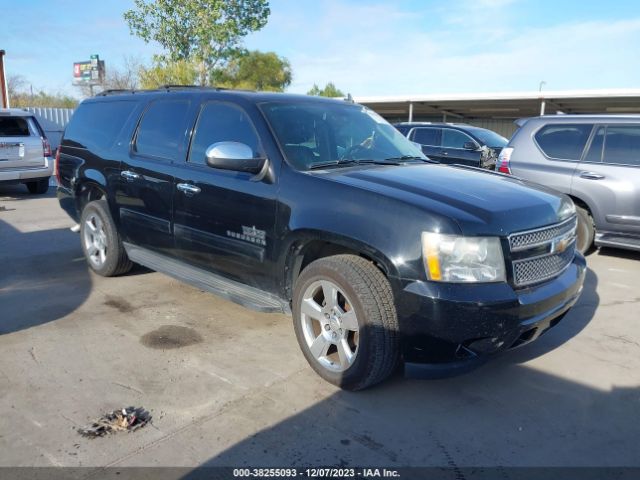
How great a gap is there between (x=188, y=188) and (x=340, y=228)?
157 cm

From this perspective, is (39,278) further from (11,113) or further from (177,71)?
(177,71)

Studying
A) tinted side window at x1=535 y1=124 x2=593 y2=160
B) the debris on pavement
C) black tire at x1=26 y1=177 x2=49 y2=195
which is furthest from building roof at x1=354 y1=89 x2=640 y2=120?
the debris on pavement

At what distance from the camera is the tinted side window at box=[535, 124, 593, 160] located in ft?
22.4

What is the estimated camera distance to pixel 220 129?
13.6 ft

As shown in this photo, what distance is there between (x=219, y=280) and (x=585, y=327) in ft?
10.2

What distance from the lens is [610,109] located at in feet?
81.7

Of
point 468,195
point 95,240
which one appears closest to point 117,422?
point 468,195

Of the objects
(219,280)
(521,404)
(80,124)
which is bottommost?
(521,404)

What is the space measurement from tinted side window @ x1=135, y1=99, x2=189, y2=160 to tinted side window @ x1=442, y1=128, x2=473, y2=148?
311 inches

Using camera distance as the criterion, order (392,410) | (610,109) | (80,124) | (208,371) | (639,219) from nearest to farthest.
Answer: (392,410), (208,371), (80,124), (639,219), (610,109)

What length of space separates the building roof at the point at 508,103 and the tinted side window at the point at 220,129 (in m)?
20.3

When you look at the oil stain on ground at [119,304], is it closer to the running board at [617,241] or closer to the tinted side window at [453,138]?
the running board at [617,241]

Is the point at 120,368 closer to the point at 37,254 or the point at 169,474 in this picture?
the point at 169,474

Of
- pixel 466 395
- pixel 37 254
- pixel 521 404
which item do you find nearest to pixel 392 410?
pixel 466 395
